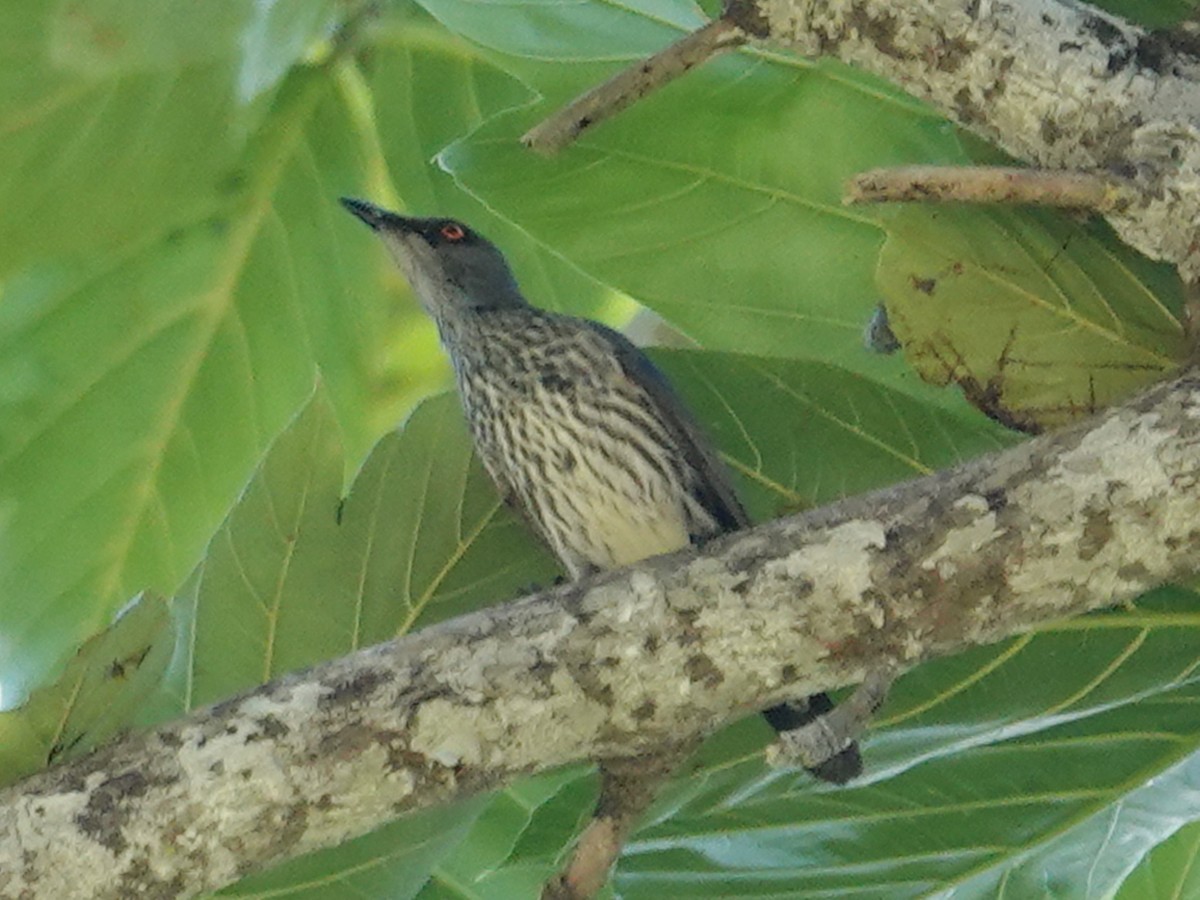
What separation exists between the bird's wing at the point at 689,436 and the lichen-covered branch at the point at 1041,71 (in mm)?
668

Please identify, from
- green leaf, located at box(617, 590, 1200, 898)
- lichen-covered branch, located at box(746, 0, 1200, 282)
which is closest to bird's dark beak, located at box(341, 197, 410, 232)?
lichen-covered branch, located at box(746, 0, 1200, 282)

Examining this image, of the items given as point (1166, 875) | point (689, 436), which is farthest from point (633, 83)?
point (1166, 875)

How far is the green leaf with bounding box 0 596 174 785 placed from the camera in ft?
5.74

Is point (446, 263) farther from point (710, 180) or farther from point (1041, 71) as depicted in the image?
point (1041, 71)

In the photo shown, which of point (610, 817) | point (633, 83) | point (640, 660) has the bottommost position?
point (610, 817)

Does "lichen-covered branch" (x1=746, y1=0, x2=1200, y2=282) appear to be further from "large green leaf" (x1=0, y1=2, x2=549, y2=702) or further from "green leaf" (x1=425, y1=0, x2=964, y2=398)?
"large green leaf" (x1=0, y1=2, x2=549, y2=702)

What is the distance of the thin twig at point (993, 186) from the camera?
184 centimetres

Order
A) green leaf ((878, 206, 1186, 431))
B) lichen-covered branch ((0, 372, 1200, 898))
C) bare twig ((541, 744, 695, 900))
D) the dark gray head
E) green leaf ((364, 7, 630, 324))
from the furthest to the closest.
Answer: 1. the dark gray head
2. green leaf ((364, 7, 630, 324))
3. green leaf ((878, 206, 1186, 431))
4. bare twig ((541, 744, 695, 900))
5. lichen-covered branch ((0, 372, 1200, 898))

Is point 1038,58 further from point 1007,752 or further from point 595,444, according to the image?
point 595,444

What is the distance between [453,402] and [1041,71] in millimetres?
730

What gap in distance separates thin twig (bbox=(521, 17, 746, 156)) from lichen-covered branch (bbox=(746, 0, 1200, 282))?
0.06 m

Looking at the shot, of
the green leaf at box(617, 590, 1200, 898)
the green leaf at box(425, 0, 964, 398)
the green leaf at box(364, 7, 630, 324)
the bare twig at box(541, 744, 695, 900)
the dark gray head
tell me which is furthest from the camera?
the dark gray head

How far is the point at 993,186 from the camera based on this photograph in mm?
1851

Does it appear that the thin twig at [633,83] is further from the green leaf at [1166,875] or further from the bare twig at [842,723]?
the green leaf at [1166,875]
